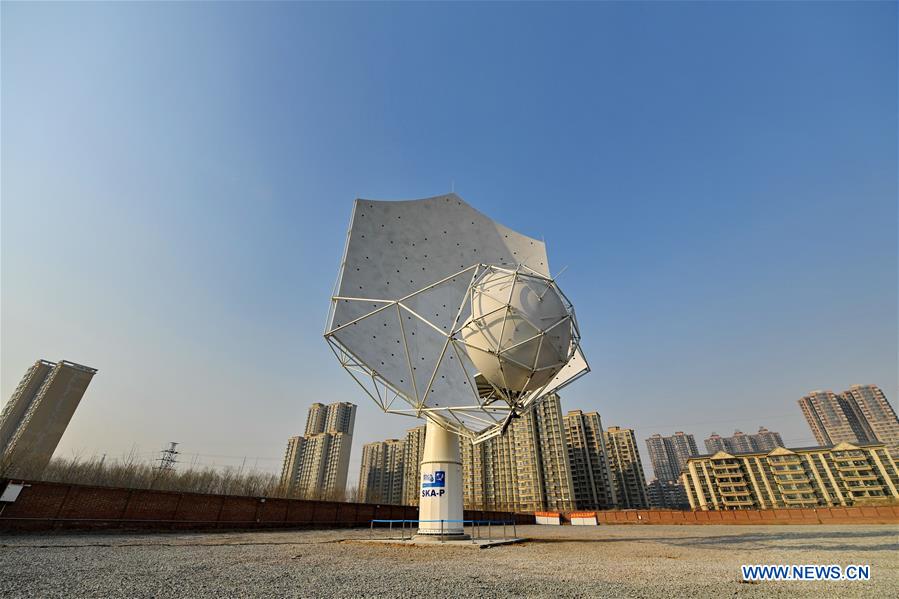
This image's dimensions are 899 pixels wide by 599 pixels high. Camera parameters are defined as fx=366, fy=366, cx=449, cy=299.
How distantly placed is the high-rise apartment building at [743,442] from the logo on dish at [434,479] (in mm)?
208495

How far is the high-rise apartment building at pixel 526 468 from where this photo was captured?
72688 millimetres

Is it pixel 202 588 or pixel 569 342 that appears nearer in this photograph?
pixel 202 588

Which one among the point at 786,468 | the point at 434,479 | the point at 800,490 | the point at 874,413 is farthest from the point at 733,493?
the point at 874,413

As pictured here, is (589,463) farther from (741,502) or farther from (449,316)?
(449,316)

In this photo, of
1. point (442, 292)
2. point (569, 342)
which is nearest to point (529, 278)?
point (569, 342)

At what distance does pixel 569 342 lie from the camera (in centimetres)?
1461

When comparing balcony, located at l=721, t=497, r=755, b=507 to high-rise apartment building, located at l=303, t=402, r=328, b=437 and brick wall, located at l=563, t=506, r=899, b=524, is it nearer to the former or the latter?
brick wall, located at l=563, t=506, r=899, b=524

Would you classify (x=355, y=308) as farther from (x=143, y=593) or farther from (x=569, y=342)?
(x=143, y=593)

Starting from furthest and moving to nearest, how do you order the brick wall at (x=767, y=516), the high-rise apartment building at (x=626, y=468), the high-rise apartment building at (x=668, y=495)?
1. the high-rise apartment building at (x=668, y=495)
2. the high-rise apartment building at (x=626, y=468)
3. the brick wall at (x=767, y=516)

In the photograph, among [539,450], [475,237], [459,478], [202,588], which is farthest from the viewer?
[539,450]

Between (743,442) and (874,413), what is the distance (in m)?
47.5

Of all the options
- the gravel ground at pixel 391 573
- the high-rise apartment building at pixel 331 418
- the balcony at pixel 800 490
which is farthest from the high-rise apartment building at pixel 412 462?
the balcony at pixel 800 490

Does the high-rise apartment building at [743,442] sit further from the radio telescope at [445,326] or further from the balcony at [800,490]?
the radio telescope at [445,326]

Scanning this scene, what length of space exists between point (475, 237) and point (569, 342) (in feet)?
28.7
